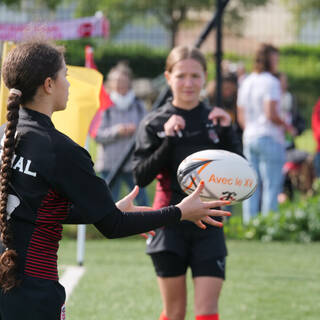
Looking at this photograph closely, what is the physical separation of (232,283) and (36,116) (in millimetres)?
4350

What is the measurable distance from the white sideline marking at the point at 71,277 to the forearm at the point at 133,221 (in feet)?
11.6

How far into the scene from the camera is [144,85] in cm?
1970

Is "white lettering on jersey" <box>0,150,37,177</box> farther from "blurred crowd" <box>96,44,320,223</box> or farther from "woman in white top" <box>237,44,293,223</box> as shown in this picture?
"woman in white top" <box>237,44,293,223</box>

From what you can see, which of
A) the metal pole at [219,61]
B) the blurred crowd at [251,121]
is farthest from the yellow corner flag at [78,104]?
the metal pole at [219,61]

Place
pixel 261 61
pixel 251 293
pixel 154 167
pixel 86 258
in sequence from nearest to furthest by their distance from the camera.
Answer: pixel 154 167
pixel 251 293
pixel 86 258
pixel 261 61

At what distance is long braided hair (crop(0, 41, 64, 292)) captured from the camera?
2.96 m

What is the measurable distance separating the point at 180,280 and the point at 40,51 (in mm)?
1917

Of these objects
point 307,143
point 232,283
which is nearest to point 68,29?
point 232,283

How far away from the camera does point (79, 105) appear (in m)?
4.74

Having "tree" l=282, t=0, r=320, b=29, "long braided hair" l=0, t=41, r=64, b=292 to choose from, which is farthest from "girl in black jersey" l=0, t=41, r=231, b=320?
"tree" l=282, t=0, r=320, b=29

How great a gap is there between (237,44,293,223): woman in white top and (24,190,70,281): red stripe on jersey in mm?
6305

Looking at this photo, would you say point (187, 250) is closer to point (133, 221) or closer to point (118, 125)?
point (133, 221)

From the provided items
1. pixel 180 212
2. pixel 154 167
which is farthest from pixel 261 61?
pixel 180 212

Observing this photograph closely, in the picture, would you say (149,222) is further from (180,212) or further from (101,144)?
(101,144)
